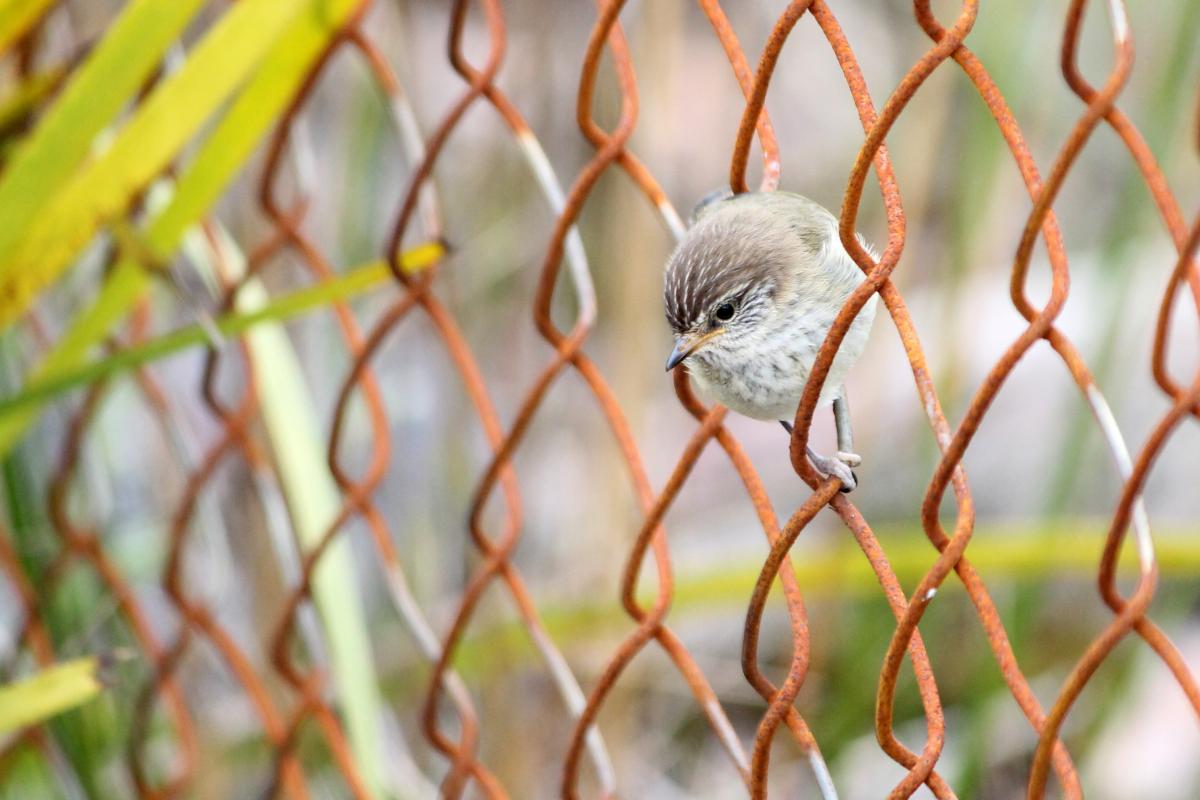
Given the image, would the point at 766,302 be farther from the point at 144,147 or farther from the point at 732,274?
the point at 144,147

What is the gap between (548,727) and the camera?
1.91 meters

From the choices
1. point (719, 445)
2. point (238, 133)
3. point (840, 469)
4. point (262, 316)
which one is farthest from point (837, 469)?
point (238, 133)

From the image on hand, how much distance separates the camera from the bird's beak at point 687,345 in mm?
838

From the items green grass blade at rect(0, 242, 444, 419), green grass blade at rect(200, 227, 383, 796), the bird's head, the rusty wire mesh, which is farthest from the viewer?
green grass blade at rect(200, 227, 383, 796)

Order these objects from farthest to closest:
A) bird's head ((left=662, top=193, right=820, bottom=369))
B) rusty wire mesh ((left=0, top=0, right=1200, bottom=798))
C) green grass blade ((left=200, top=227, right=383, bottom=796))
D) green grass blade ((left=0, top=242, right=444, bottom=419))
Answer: green grass blade ((left=200, top=227, right=383, bottom=796)) < green grass blade ((left=0, top=242, right=444, bottom=419)) < bird's head ((left=662, top=193, right=820, bottom=369)) < rusty wire mesh ((left=0, top=0, right=1200, bottom=798))

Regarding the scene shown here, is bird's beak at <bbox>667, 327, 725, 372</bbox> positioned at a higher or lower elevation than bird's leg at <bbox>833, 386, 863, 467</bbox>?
higher

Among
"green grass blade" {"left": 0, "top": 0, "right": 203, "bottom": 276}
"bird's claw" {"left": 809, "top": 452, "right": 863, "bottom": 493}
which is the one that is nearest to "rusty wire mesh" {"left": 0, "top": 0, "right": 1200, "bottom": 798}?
"bird's claw" {"left": 809, "top": 452, "right": 863, "bottom": 493}

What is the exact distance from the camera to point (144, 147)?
1.21 meters

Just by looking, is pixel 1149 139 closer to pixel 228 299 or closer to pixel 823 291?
pixel 823 291

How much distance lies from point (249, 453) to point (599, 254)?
62 centimetres

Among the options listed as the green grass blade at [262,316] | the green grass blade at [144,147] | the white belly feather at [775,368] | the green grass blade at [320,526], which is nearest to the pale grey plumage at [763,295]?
the white belly feather at [775,368]

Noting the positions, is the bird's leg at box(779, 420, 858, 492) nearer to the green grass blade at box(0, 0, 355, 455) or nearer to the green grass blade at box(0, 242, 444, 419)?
the green grass blade at box(0, 242, 444, 419)

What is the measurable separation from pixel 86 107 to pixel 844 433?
79 cm

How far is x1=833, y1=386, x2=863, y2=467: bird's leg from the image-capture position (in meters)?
0.69
